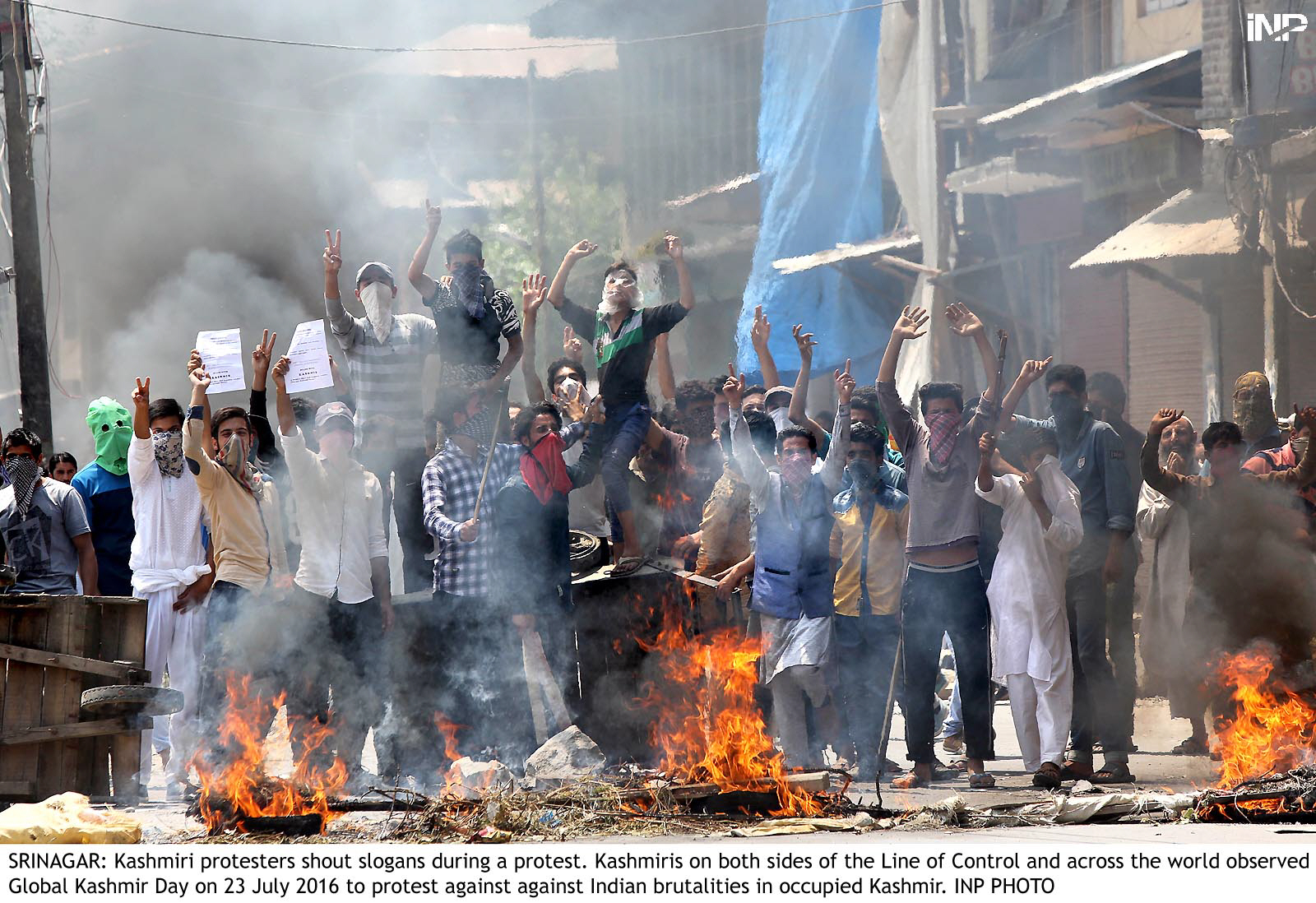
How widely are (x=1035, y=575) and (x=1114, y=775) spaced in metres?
1.00

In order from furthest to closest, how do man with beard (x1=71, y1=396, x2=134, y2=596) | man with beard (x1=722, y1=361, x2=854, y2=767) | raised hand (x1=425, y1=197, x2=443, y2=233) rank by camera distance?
1. raised hand (x1=425, y1=197, x2=443, y2=233)
2. man with beard (x1=71, y1=396, x2=134, y2=596)
3. man with beard (x1=722, y1=361, x2=854, y2=767)

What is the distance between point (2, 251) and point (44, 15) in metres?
2.83

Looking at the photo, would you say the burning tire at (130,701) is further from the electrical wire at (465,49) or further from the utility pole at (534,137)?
the utility pole at (534,137)

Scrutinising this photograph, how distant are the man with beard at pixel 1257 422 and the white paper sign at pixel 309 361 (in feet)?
15.9

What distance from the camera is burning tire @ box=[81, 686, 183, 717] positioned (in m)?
6.89

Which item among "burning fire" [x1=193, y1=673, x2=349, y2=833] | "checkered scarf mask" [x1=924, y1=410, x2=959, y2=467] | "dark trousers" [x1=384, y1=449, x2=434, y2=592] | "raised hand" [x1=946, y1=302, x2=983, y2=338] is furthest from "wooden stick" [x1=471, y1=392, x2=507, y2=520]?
"raised hand" [x1=946, y1=302, x2=983, y2=338]

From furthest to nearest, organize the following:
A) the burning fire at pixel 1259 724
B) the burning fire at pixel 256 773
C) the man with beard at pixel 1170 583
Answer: the man with beard at pixel 1170 583 < the burning fire at pixel 1259 724 < the burning fire at pixel 256 773

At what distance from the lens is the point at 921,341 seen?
1385 centimetres

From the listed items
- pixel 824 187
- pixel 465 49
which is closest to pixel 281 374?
pixel 465 49

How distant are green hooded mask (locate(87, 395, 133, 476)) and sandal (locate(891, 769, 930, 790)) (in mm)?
4407

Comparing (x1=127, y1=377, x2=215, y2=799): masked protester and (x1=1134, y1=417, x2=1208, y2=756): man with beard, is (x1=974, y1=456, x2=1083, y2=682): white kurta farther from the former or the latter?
(x1=127, y1=377, x2=215, y2=799): masked protester

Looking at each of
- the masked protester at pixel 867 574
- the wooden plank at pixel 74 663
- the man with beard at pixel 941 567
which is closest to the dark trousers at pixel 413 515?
the wooden plank at pixel 74 663

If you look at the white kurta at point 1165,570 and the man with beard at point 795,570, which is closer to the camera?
the man with beard at point 795,570

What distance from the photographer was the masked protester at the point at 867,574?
762cm
